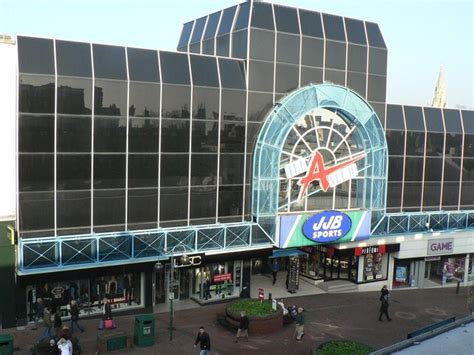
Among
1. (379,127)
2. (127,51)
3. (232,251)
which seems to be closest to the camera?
(127,51)

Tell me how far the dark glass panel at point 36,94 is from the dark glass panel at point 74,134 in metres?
0.86

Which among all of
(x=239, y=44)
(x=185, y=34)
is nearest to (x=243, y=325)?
(x=239, y=44)

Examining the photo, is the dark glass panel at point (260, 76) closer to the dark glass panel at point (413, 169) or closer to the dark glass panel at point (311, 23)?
the dark glass panel at point (311, 23)

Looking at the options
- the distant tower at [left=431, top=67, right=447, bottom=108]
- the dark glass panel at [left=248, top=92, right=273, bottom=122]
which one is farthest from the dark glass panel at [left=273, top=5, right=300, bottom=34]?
the distant tower at [left=431, top=67, right=447, bottom=108]

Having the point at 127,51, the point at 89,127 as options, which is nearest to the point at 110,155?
the point at 89,127

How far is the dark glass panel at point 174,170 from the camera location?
26.1m

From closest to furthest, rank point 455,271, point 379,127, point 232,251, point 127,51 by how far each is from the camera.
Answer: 1. point 127,51
2. point 232,251
3. point 379,127
4. point 455,271

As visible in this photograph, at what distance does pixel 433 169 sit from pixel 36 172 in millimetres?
25852

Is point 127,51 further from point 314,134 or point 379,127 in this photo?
point 379,127

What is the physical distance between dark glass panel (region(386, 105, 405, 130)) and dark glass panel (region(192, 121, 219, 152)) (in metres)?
12.6

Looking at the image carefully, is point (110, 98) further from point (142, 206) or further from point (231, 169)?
point (231, 169)

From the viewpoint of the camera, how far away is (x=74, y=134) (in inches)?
936

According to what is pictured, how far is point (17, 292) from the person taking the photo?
76.5 feet

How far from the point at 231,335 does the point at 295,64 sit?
49.7 ft
